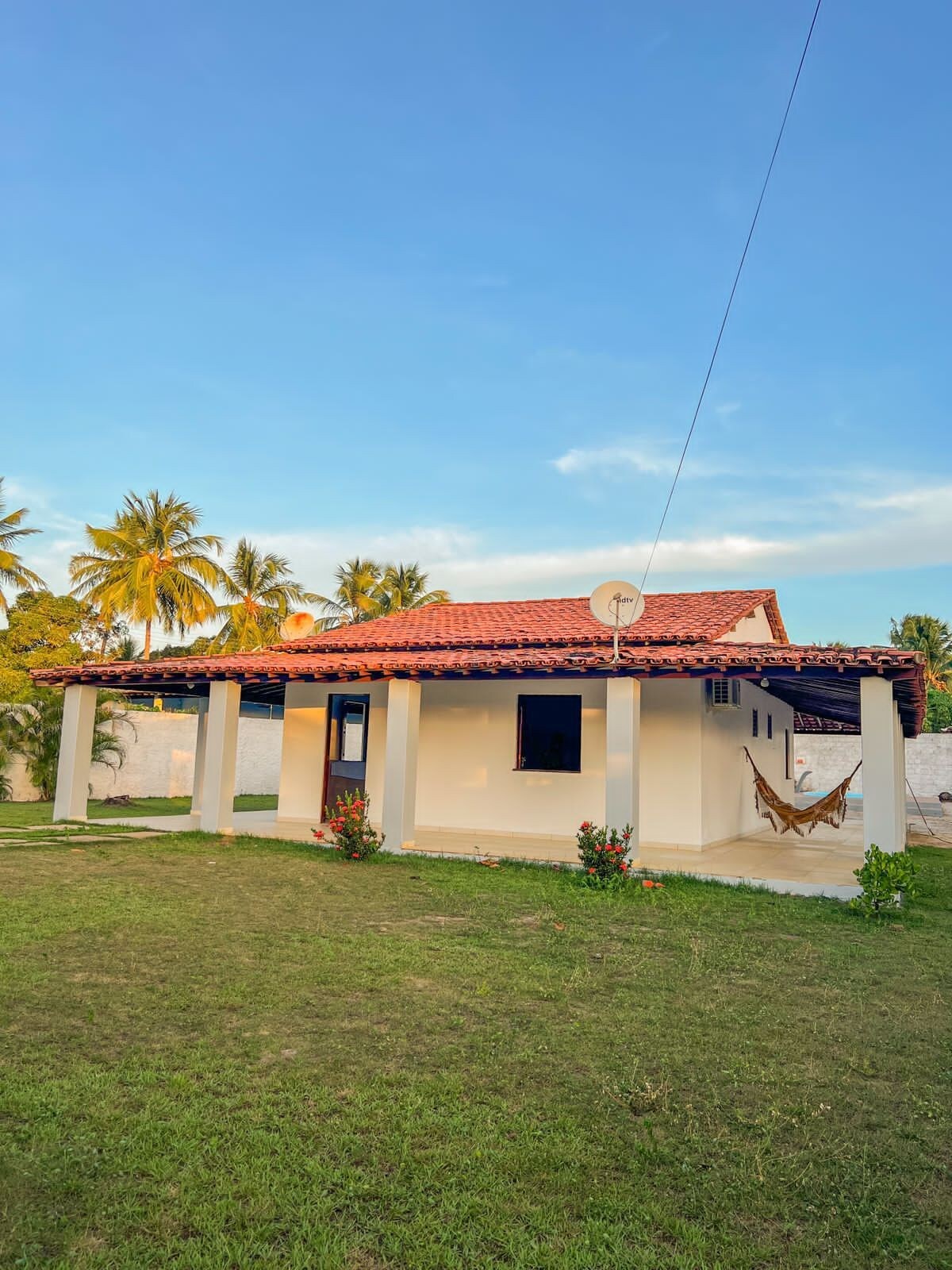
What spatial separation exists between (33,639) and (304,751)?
9.05 metres

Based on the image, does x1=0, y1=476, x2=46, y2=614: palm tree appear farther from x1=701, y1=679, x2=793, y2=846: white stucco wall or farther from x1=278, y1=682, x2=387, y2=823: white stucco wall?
x1=701, y1=679, x2=793, y2=846: white stucco wall

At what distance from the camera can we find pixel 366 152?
556 inches

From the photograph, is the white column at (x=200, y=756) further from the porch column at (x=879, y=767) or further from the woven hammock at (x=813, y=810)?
the porch column at (x=879, y=767)

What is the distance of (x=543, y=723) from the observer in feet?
42.9

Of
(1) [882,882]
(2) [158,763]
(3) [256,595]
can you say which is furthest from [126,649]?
(1) [882,882]

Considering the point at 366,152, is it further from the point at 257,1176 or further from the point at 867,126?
the point at 257,1176

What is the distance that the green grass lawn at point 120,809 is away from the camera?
45.4 feet

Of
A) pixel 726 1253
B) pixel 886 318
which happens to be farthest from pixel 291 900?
pixel 886 318

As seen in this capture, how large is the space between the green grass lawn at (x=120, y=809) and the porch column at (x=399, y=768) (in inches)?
237

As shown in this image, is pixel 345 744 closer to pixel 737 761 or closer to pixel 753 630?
pixel 737 761

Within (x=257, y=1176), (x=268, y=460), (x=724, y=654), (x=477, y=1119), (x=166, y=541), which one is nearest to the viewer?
(x=257, y=1176)

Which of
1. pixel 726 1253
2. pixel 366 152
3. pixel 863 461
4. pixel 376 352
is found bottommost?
pixel 726 1253

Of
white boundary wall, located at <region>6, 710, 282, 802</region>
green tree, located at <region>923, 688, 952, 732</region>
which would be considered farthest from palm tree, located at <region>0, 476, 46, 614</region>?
green tree, located at <region>923, 688, 952, 732</region>

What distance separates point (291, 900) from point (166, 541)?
2273cm
